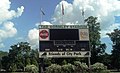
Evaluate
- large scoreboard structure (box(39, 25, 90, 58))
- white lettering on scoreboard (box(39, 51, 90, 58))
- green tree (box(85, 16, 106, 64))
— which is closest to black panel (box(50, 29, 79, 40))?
large scoreboard structure (box(39, 25, 90, 58))

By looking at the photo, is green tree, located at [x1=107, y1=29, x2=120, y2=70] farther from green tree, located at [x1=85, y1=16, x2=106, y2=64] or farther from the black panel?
the black panel

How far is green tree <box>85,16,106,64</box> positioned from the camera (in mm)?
85562

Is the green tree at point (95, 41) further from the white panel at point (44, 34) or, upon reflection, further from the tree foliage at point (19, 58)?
the white panel at point (44, 34)

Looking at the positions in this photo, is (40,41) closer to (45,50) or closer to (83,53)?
(45,50)

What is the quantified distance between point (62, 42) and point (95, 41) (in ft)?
142

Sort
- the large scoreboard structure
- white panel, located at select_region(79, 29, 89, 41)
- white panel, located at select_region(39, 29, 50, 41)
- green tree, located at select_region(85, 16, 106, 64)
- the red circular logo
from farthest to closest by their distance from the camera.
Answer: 1. green tree, located at select_region(85, 16, 106, 64)
2. white panel, located at select_region(79, 29, 89, 41)
3. the red circular logo
4. white panel, located at select_region(39, 29, 50, 41)
5. the large scoreboard structure

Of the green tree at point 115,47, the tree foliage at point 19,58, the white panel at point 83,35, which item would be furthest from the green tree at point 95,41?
the white panel at point 83,35

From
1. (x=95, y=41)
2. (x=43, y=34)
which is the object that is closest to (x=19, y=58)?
(x=95, y=41)

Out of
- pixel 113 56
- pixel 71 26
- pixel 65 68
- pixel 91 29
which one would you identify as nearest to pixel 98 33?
pixel 91 29

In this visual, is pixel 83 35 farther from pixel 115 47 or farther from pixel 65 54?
pixel 115 47

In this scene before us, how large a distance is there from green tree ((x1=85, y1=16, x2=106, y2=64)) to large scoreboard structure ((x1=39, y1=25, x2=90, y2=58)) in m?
40.6

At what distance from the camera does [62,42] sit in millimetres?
43625

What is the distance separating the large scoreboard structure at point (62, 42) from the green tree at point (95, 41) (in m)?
A: 40.6

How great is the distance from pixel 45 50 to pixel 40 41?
4.50ft
